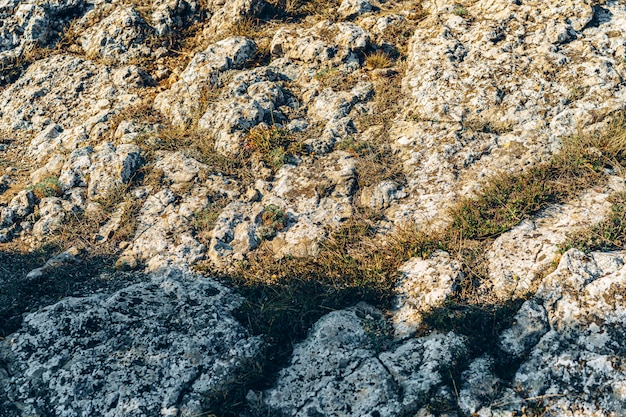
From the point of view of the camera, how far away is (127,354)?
5.21 meters

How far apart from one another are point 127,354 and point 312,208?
10.4ft

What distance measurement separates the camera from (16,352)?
518cm

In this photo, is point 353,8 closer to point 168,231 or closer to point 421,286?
point 168,231

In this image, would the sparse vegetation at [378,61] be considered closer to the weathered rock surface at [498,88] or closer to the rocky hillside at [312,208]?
the rocky hillside at [312,208]

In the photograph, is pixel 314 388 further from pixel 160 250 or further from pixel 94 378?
pixel 160 250

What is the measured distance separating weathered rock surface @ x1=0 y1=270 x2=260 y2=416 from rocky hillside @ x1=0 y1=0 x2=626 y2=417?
0.08 feet

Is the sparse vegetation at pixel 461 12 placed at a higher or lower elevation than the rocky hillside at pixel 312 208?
higher

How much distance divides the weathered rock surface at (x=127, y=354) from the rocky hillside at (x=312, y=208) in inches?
0.9

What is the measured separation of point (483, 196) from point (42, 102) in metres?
8.66

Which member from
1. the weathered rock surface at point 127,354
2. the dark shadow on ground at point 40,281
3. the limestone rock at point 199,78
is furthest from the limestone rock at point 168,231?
the limestone rock at point 199,78

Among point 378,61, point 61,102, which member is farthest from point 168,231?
point 378,61

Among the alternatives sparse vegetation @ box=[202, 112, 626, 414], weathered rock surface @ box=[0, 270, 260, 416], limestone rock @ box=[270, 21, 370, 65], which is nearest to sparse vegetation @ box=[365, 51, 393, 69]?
limestone rock @ box=[270, 21, 370, 65]

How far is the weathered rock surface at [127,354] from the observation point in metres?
4.79

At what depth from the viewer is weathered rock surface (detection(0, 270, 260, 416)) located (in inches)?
189
